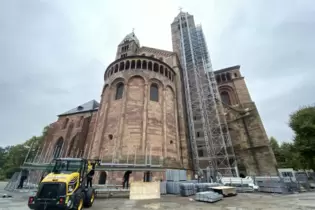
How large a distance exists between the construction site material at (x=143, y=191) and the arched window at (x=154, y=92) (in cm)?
1100

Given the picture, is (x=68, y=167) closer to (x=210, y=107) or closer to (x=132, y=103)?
(x=132, y=103)

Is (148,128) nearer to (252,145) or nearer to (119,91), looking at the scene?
(119,91)

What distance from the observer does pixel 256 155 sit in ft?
63.9

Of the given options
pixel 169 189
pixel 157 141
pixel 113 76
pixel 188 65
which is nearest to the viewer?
pixel 169 189

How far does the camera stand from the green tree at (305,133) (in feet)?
59.3

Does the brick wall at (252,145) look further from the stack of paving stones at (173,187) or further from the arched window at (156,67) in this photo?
the arched window at (156,67)

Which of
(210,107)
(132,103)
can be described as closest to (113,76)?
(132,103)

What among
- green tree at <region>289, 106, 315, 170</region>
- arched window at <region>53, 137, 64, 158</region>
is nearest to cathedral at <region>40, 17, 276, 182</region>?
arched window at <region>53, 137, 64, 158</region>

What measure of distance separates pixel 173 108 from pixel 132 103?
5.90 m

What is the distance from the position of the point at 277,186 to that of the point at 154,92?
15103 millimetres

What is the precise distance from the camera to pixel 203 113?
2203cm

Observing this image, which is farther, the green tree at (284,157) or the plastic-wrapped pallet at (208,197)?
the green tree at (284,157)

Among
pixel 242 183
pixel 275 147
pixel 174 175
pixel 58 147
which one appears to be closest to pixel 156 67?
pixel 174 175

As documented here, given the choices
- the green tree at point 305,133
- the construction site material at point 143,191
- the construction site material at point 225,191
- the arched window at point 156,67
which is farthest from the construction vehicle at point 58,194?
the green tree at point 305,133
